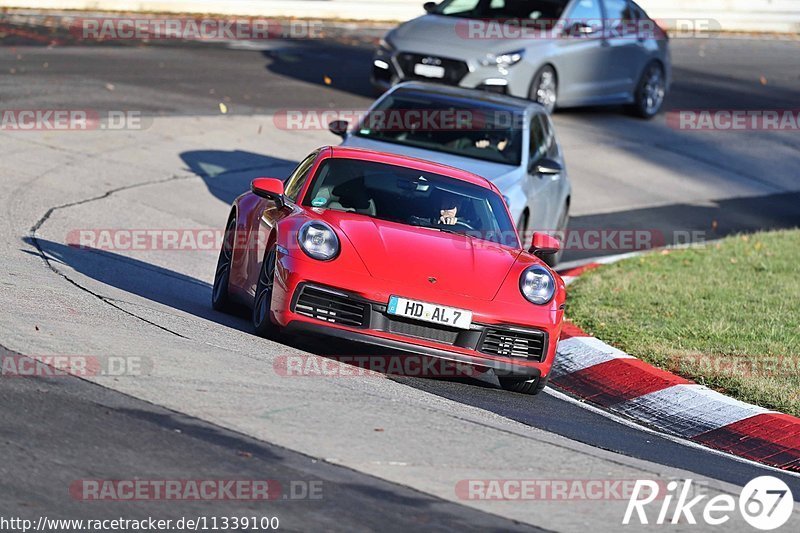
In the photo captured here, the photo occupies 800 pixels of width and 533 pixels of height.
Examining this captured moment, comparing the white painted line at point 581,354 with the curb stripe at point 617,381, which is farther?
the white painted line at point 581,354

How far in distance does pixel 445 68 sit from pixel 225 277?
956 centimetres

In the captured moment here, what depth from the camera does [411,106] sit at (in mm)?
13266

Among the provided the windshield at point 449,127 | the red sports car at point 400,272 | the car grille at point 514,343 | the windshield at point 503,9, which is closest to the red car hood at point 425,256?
the red sports car at point 400,272

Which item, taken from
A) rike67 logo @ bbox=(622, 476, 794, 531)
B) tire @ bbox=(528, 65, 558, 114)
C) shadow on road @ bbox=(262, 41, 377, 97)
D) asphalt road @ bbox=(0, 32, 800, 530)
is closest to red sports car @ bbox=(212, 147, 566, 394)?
asphalt road @ bbox=(0, 32, 800, 530)

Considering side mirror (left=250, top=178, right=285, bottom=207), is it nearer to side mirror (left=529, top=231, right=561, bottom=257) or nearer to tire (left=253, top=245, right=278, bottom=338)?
tire (left=253, top=245, right=278, bottom=338)

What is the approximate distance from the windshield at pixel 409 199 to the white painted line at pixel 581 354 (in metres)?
1.04

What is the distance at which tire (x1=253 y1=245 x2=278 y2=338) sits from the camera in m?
8.23

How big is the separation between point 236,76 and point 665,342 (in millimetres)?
12166

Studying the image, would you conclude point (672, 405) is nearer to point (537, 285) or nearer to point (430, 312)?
point (537, 285)

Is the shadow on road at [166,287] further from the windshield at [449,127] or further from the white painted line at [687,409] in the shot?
the windshield at [449,127]

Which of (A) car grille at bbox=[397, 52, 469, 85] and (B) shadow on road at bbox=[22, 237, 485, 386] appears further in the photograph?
(A) car grille at bbox=[397, 52, 469, 85]

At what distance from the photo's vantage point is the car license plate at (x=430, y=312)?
310 inches

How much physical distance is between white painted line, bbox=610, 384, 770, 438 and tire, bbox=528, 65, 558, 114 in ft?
34.9

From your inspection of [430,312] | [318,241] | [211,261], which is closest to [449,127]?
[211,261]
